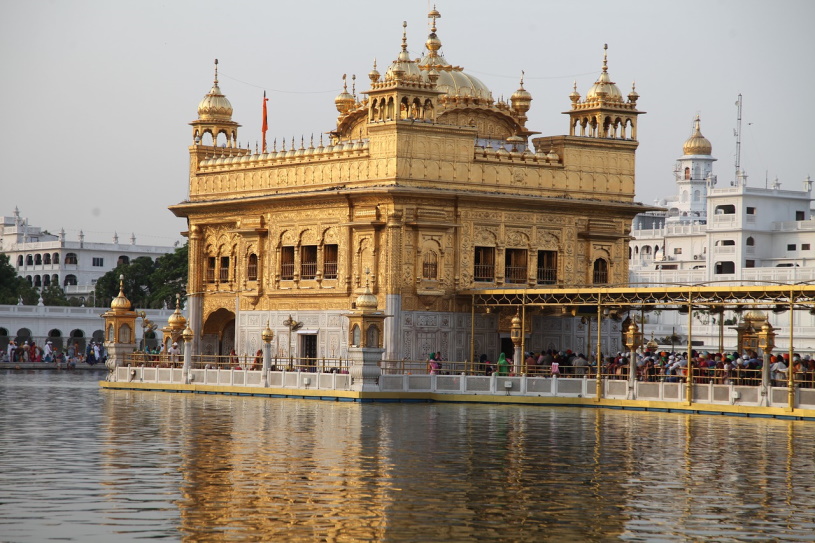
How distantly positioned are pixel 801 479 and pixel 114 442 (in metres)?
10.2

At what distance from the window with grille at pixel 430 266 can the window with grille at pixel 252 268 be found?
6490 mm

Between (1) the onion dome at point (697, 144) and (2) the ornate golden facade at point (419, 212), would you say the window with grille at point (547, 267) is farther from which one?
(1) the onion dome at point (697, 144)

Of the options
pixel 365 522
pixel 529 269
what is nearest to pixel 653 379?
pixel 529 269

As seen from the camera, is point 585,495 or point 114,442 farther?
point 114,442

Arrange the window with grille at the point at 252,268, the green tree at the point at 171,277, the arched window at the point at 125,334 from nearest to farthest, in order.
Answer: the window with grille at the point at 252,268
the arched window at the point at 125,334
the green tree at the point at 171,277

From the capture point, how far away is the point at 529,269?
135 feet

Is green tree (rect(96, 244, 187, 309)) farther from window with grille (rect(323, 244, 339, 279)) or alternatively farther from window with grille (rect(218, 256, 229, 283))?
window with grille (rect(323, 244, 339, 279))

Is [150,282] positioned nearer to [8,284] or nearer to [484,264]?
[8,284]

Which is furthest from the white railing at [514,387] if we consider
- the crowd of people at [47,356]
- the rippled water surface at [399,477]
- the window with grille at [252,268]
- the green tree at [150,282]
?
the green tree at [150,282]

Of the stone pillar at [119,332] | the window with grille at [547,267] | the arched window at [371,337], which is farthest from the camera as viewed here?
the stone pillar at [119,332]

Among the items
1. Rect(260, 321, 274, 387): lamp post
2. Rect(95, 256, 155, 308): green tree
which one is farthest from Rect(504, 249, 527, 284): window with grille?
Rect(95, 256, 155, 308): green tree

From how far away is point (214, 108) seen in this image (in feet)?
156

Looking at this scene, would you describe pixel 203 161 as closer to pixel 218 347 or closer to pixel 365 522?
pixel 218 347

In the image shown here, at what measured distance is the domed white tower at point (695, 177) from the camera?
126 meters
